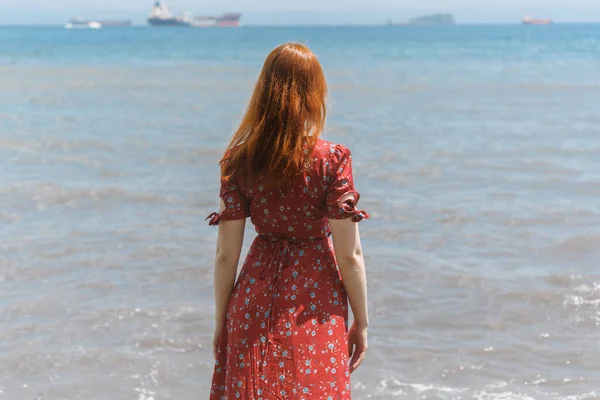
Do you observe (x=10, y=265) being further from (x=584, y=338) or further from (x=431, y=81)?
(x=431, y=81)

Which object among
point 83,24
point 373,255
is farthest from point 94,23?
point 373,255

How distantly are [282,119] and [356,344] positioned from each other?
0.82 metres

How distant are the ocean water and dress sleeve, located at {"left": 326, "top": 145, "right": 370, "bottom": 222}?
1668 millimetres

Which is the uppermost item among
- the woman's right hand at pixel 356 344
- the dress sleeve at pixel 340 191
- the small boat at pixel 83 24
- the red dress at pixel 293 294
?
the dress sleeve at pixel 340 191

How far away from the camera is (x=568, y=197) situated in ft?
26.2

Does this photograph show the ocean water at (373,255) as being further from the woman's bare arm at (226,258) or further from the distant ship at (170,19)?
the distant ship at (170,19)

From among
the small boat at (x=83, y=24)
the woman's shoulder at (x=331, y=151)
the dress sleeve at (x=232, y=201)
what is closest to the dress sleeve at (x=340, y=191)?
the woman's shoulder at (x=331, y=151)

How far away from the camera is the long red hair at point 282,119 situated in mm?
2428

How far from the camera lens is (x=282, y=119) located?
2465 millimetres

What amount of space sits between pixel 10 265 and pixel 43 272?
0.30 metres

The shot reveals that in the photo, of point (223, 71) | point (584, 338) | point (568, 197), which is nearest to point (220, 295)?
A: point (584, 338)

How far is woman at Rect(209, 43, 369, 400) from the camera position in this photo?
245 cm

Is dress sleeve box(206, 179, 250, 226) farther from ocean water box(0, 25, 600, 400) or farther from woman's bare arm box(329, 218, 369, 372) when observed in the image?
ocean water box(0, 25, 600, 400)

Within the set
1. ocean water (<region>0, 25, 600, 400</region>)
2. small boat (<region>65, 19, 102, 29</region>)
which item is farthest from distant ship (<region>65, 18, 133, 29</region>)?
ocean water (<region>0, 25, 600, 400</region>)
